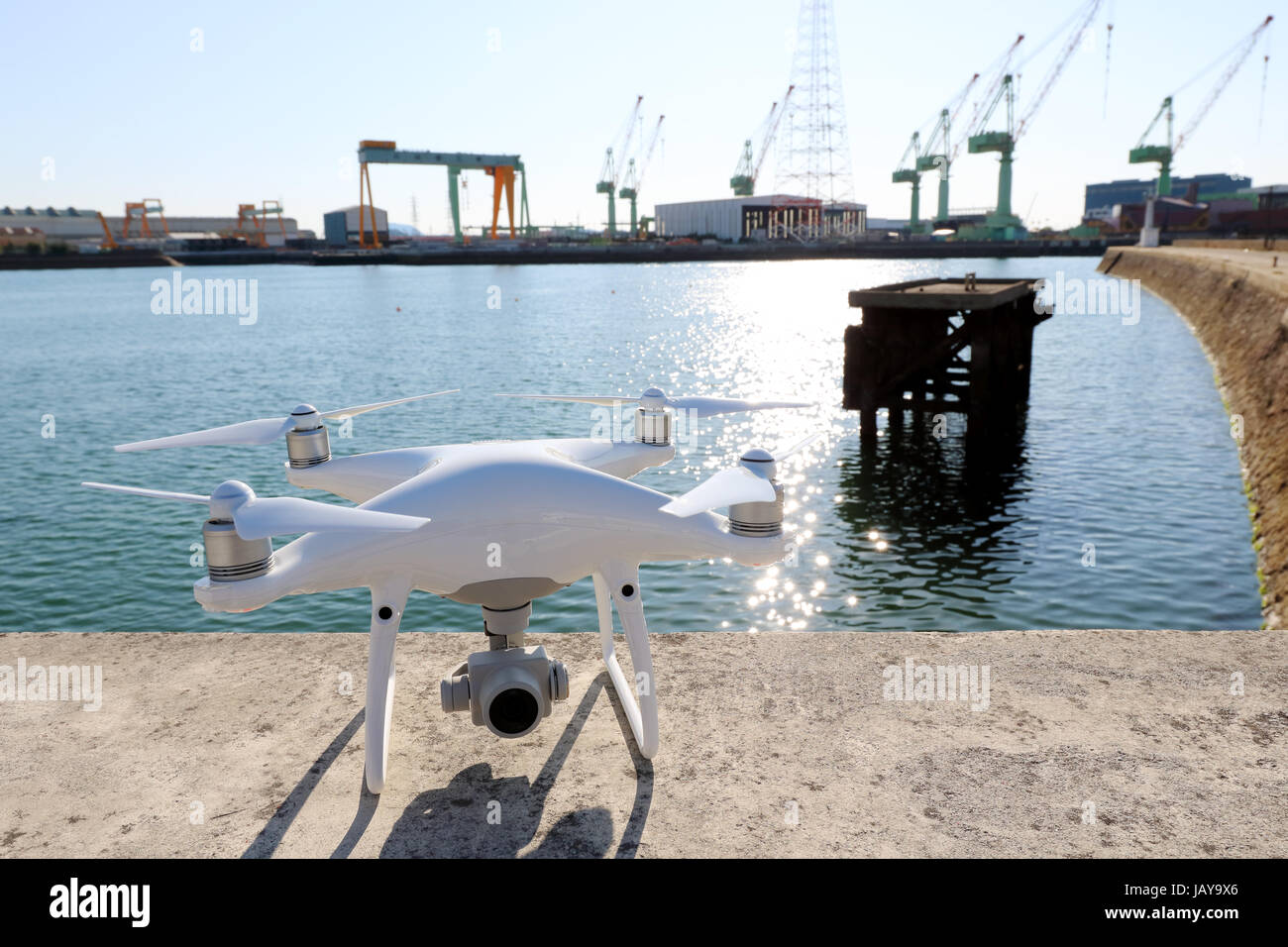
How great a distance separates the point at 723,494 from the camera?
212 inches

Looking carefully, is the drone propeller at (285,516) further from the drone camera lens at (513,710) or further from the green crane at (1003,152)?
the green crane at (1003,152)

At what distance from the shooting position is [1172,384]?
3281cm

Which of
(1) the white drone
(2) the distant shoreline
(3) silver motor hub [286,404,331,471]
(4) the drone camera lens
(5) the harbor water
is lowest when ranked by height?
(5) the harbor water

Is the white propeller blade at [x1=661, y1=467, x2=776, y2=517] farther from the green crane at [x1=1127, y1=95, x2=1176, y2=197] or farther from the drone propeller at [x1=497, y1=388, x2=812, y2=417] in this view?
the green crane at [x1=1127, y1=95, x2=1176, y2=197]

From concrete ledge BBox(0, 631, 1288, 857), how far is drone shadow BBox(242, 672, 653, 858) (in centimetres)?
2

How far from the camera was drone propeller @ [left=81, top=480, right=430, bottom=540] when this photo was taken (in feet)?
15.8

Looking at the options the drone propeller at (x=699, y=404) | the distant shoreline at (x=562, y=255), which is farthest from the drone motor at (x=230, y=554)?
the distant shoreline at (x=562, y=255)

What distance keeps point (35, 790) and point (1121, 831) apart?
715 cm

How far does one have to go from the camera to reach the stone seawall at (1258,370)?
15320 mm

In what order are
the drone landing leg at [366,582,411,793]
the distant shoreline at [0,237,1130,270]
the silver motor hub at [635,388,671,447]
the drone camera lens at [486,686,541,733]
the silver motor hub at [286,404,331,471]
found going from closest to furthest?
1. the drone landing leg at [366,582,411,793]
2. the drone camera lens at [486,686,541,733]
3. the silver motor hub at [286,404,331,471]
4. the silver motor hub at [635,388,671,447]
5. the distant shoreline at [0,237,1130,270]

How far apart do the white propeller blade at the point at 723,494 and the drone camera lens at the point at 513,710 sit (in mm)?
1586

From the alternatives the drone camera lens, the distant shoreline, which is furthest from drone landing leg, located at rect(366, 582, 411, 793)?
the distant shoreline
